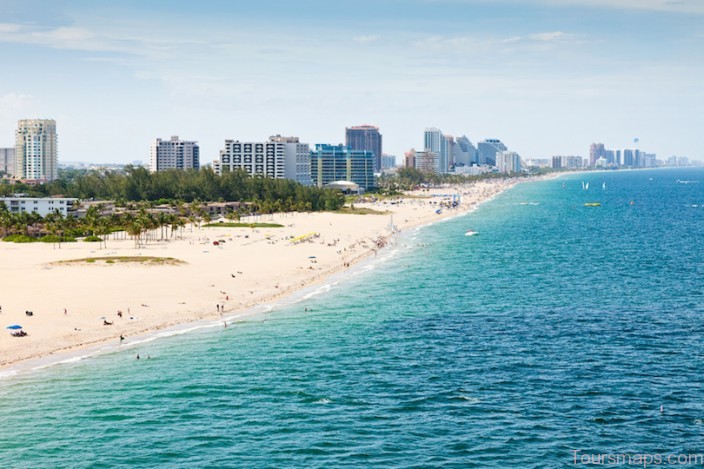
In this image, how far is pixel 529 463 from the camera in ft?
149

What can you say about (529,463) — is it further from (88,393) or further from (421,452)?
(88,393)

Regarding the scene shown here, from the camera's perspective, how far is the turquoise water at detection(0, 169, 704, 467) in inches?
1876

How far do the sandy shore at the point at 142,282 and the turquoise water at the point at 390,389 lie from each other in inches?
279

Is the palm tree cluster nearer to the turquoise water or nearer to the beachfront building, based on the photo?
the beachfront building

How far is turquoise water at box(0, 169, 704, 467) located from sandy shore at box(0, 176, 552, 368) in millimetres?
7095

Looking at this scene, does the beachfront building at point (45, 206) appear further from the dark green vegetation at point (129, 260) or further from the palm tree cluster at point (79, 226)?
the dark green vegetation at point (129, 260)

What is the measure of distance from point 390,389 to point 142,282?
54533 mm

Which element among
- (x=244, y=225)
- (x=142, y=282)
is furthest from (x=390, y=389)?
(x=244, y=225)

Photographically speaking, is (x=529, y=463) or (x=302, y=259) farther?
(x=302, y=259)

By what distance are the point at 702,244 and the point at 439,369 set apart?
117 metres

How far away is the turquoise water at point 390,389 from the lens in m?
47.7

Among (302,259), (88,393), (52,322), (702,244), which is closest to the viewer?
(88,393)

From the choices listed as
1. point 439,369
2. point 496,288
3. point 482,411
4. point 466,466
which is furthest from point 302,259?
point 466,466

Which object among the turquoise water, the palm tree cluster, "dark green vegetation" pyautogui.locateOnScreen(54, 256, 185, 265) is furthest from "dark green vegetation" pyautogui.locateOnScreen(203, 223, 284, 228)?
the turquoise water
